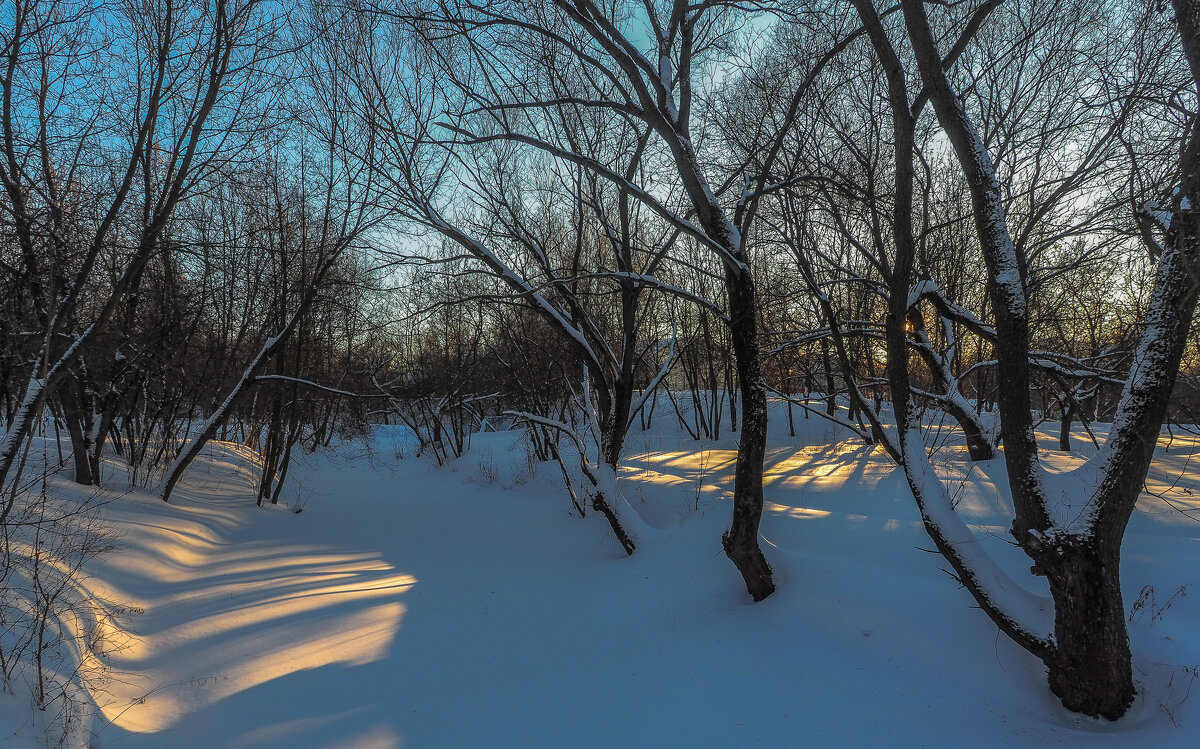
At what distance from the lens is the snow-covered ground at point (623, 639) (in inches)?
140

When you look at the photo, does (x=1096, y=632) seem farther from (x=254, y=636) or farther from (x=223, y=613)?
(x=223, y=613)

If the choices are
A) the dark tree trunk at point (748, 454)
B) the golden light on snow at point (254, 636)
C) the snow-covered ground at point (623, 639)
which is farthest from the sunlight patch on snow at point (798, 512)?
the golden light on snow at point (254, 636)

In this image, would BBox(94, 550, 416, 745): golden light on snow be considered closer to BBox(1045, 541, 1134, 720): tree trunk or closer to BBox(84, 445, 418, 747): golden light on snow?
BBox(84, 445, 418, 747): golden light on snow

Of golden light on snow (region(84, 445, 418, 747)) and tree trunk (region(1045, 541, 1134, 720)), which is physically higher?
tree trunk (region(1045, 541, 1134, 720))

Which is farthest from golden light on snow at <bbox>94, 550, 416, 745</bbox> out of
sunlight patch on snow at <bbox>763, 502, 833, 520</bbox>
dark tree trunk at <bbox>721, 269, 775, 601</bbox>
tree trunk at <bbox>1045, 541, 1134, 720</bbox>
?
tree trunk at <bbox>1045, 541, 1134, 720</bbox>

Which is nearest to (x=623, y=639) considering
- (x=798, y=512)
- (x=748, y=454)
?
(x=748, y=454)

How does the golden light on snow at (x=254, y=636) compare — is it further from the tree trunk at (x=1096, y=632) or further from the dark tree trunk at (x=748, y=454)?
the tree trunk at (x=1096, y=632)

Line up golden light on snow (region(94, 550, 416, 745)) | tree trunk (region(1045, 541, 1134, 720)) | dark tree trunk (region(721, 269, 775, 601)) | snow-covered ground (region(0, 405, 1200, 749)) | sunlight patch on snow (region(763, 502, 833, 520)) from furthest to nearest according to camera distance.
A: 1. sunlight patch on snow (region(763, 502, 833, 520))
2. dark tree trunk (region(721, 269, 775, 601))
3. golden light on snow (region(94, 550, 416, 745))
4. snow-covered ground (region(0, 405, 1200, 749))
5. tree trunk (region(1045, 541, 1134, 720))

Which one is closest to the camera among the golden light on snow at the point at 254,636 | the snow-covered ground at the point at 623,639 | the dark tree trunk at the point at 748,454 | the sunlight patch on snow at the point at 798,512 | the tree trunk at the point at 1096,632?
the tree trunk at the point at 1096,632

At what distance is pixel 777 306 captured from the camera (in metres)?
12.7

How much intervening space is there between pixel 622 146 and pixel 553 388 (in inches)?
375

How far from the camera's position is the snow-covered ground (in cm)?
357

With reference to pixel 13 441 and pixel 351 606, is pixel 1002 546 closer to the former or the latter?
pixel 351 606

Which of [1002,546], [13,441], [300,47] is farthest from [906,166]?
[300,47]
